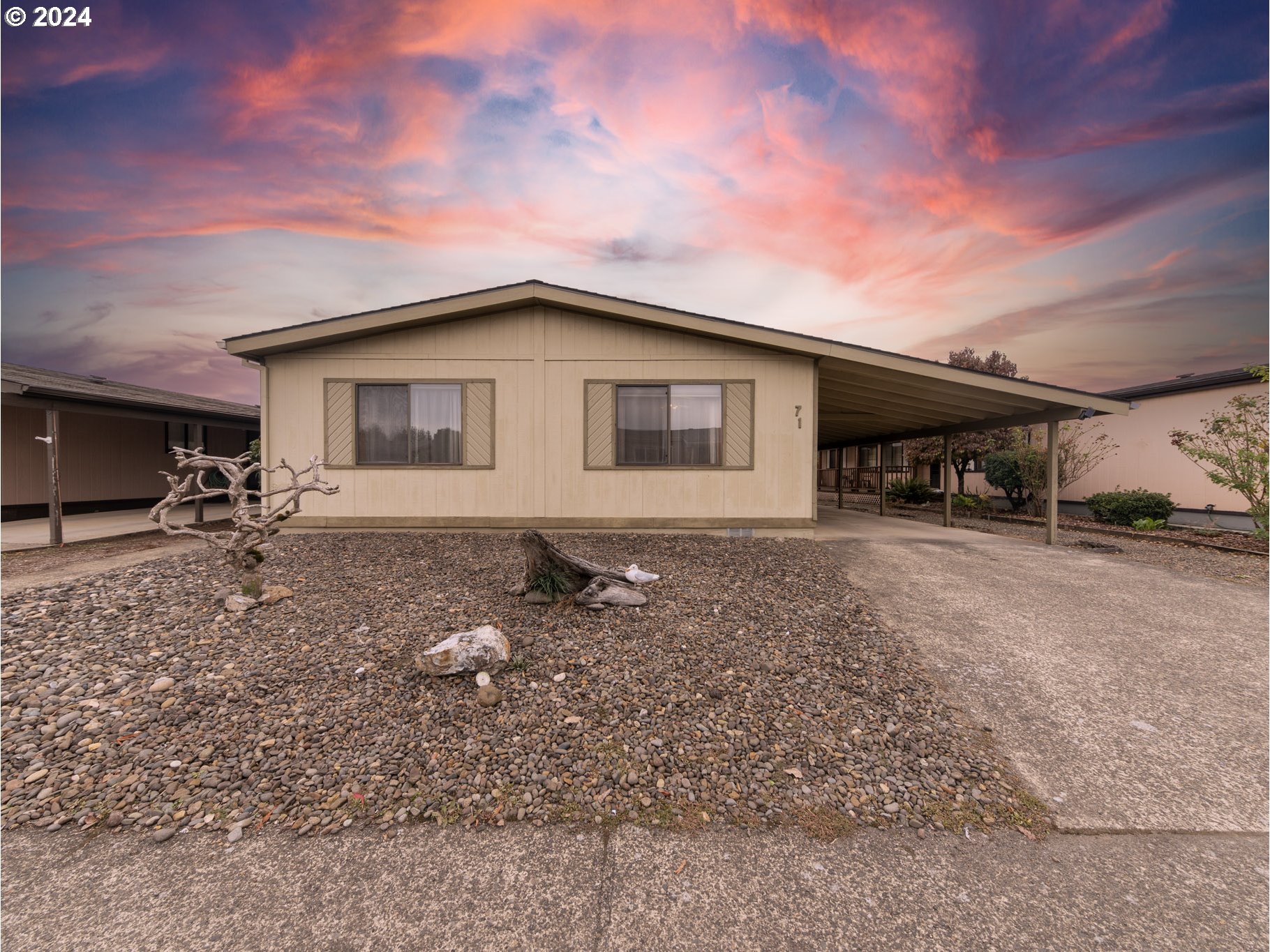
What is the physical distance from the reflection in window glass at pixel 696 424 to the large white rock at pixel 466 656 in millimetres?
4587

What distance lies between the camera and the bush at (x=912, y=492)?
1512 cm

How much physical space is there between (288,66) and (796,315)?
13913 mm

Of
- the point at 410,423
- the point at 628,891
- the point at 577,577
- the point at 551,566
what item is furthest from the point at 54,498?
the point at 628,891

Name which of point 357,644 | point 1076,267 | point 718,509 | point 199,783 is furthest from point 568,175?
point 1076,267

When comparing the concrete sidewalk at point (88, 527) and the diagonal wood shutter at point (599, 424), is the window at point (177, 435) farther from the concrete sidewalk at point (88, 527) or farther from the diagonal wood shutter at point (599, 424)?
the diagonal wood shutter at point (599, 424)

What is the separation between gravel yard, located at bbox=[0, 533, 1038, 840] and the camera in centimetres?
212

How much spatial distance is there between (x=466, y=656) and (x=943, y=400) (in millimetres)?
8685

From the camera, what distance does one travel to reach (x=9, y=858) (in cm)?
185

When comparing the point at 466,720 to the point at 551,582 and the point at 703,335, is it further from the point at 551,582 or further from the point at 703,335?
the point at 703,335

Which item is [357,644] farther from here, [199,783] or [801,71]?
[801,71]

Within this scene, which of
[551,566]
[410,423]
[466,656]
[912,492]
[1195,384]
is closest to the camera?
[466,656]

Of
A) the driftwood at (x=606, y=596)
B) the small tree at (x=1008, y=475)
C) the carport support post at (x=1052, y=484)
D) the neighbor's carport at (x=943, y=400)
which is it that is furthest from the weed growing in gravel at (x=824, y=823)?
the small tree at (x=1008, y=475)

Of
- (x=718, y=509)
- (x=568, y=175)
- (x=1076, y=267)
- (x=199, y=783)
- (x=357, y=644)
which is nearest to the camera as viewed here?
(x=199, y=783)

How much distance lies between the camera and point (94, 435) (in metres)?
10.6
